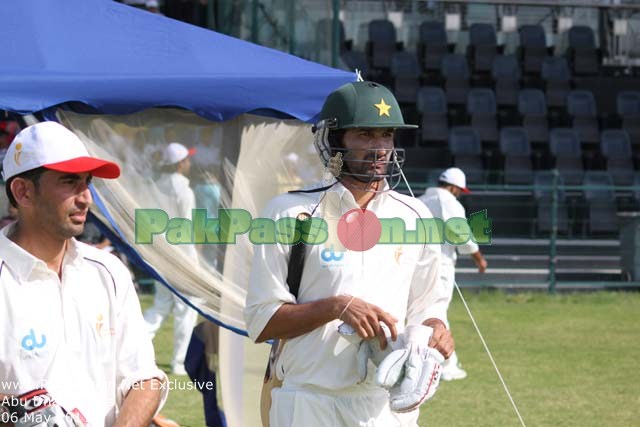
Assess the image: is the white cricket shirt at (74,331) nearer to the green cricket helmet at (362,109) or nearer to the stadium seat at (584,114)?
the green cricket helmet at (362,109)

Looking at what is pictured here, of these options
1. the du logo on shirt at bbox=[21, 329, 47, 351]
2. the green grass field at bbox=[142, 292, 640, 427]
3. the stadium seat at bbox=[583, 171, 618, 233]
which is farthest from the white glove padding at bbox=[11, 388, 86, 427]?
the stadium seat at bbox=[583, 171, 618, 233]

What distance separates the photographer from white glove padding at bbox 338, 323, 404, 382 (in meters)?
4.20

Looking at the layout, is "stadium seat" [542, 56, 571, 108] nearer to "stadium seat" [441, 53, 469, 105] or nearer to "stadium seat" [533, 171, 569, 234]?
"stadium seat" [441, 53, 469, 105]

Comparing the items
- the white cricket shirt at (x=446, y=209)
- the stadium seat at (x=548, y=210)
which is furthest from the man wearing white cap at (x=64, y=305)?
the stadium seat at (x=548, y=210)

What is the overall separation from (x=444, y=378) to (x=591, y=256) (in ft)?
26.6

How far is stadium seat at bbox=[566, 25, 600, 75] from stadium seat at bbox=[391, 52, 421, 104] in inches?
140

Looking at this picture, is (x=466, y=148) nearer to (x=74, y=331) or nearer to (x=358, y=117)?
(x=358, y=117)

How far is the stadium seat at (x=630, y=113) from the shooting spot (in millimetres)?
23453

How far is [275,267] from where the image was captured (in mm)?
4320

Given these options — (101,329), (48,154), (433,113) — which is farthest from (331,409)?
(433,113)

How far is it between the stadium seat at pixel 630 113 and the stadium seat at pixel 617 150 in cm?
58

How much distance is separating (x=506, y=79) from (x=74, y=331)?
20.9m

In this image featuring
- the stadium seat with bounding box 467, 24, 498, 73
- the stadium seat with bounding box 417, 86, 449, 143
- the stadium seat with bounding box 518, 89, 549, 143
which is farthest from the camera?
the stadium seat with bounding box 467, 24, 498, 73

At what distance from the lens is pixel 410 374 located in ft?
13.4
